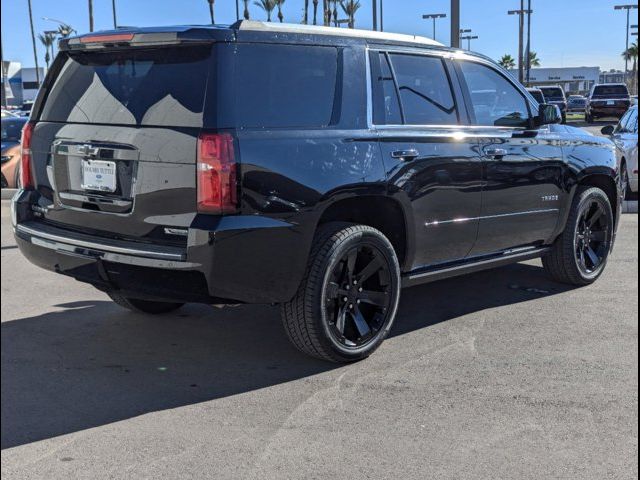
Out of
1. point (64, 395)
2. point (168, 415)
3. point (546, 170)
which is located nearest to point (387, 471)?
point (168, 415)

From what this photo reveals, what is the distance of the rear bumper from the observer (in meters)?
3.79

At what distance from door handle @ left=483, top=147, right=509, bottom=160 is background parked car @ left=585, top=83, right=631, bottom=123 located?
1139 inches

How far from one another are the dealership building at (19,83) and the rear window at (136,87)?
3567 inches

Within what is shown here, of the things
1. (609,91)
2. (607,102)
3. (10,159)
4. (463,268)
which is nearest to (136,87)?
(463,268)

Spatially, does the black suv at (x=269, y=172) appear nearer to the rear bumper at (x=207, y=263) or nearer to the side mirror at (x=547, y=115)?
the rear bumper at (x=207, y=263)

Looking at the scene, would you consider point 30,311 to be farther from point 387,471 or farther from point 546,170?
point 546,170

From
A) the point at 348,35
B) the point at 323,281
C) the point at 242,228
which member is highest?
the point at 348,35

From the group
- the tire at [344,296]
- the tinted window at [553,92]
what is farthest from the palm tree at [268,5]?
the tire at [344,296]

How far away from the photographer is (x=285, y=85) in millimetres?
4141

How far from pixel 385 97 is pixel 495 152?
1.07m

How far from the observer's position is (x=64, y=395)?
4.02m

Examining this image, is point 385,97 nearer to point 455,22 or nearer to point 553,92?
point 455,22

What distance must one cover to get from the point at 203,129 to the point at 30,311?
2.68m

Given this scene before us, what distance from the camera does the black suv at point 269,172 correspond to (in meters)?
3.85
